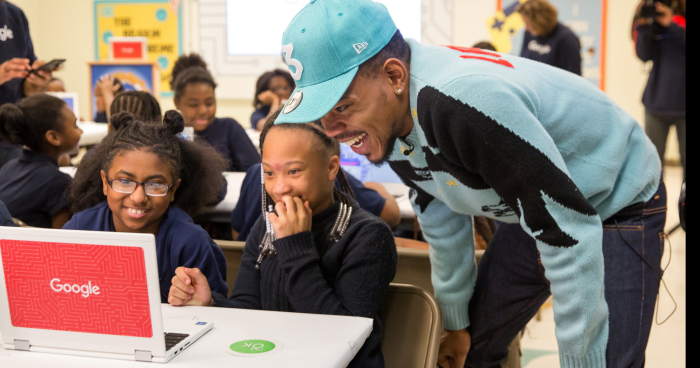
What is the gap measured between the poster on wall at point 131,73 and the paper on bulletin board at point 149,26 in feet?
8.68

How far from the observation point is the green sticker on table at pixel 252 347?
0.91 metres

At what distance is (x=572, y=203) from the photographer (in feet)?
3.18

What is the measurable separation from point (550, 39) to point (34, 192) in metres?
3.93

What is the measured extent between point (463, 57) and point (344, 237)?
466 mm

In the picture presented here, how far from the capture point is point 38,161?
231 cm

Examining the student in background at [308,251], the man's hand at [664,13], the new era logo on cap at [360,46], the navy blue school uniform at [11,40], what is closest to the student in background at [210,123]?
the navy blue school uniform at [11,40]

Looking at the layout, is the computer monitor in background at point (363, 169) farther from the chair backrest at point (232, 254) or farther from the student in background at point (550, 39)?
the student in background at point (550, 39)

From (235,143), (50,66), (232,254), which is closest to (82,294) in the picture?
(232,254)

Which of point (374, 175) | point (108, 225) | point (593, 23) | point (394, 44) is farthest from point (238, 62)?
point (394, 44)

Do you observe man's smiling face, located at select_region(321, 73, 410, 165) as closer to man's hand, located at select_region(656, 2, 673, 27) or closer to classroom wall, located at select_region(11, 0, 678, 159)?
man's hand, located at select_region(656, 2, 673, 27)

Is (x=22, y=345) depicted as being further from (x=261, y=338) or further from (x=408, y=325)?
(x=408, y=325)

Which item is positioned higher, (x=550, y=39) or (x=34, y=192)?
(x=550, y=39)

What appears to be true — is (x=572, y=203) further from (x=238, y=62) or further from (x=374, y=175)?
(x=238, y=62)

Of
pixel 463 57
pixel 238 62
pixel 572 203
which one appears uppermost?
pixel 463 57
